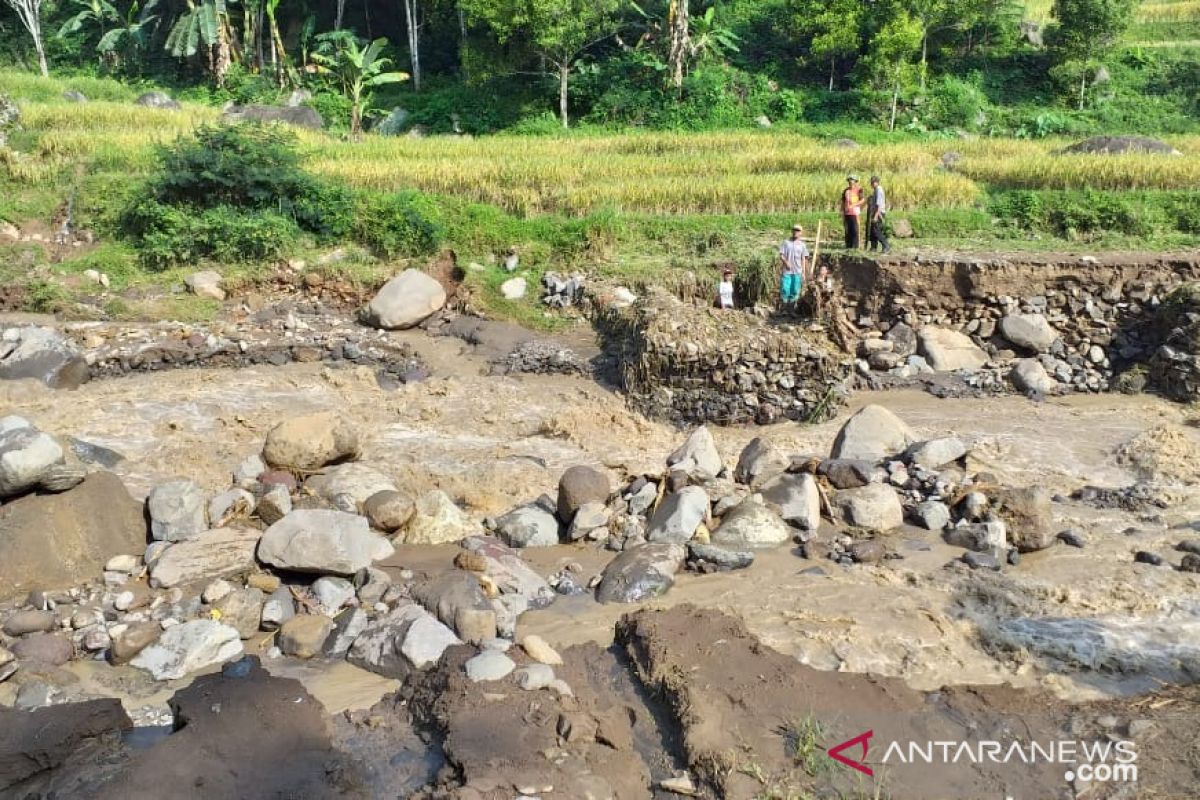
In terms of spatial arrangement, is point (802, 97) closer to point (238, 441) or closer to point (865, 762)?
point (238, 441)

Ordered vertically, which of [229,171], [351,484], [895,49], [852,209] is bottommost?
[351,484]

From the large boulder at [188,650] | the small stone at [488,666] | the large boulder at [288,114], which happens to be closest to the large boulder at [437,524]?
the large boulder at [188,650]

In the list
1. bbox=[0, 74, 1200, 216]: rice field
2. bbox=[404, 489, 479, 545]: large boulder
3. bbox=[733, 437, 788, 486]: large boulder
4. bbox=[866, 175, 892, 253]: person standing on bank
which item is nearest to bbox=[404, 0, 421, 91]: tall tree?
bbox=[0, 74, 1200, 216]: rice field

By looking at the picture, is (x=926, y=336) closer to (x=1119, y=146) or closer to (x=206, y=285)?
(x=1119, y=146)

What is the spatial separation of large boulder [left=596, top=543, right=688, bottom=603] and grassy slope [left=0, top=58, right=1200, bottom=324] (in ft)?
21.6

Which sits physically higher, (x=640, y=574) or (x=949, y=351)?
(x=949, y=351)

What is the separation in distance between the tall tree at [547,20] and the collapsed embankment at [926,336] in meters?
13.4

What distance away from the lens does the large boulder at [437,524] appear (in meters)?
9.39

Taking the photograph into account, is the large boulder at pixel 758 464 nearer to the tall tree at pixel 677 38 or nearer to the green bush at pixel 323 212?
the green bush at pixel 323 212

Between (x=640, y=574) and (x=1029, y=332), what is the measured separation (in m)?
8.68

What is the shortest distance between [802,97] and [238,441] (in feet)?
78.3

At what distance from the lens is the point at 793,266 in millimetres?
13570

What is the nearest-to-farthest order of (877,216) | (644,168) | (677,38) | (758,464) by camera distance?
(758,464) → (877,216) → (644,168) → (677,38)

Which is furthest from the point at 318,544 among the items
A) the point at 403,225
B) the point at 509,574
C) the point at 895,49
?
the point at 895,49
